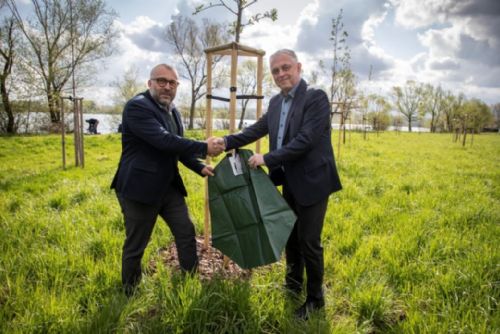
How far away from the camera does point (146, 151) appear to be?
282cm

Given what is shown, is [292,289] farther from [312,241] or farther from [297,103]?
[297,103]

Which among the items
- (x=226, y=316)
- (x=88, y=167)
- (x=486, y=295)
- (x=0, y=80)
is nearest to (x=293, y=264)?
(x=226, y=316)

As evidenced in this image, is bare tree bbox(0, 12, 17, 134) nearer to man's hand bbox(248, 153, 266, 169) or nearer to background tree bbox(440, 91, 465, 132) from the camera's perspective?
man's hand bbox(248, 153, 266, 169)

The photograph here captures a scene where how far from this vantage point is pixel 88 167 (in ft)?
33.3

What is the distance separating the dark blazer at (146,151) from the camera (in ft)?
8.85

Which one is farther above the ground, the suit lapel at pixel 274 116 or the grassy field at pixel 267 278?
the suit lapel at pixel 274 116

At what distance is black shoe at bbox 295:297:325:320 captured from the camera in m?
2.69

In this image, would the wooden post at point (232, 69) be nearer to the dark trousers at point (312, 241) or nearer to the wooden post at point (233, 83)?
the wooden post at point (233, 83)

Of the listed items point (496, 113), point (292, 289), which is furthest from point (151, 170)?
point (496, 113)

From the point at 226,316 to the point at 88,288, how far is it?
4.57ft

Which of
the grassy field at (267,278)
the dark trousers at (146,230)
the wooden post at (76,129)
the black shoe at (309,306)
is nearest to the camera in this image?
the grassy field at (267,278)

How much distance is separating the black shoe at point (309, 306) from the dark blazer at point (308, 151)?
0.96 metres

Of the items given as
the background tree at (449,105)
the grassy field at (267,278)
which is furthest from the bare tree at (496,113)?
the grassy field at (267,278)

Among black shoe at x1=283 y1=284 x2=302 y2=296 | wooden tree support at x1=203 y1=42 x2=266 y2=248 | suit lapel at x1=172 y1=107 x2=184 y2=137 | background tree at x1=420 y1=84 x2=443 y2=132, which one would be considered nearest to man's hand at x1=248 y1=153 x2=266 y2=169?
wooden tree support at x1=203 y1=42 x2=266 y2=248
